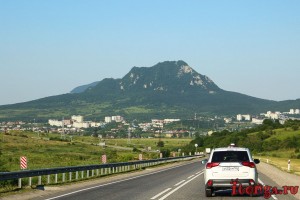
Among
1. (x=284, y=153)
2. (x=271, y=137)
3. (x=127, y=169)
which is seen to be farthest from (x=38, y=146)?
(x=127, y=169)

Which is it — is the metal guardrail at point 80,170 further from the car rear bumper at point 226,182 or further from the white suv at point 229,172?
the car rear bumper at point 226,182

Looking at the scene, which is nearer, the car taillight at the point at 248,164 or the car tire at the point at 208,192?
the car taillight at the point at 248,164

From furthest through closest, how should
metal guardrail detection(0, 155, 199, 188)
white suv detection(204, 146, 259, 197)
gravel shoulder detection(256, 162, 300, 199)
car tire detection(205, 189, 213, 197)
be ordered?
gravel shoulder detection(256, 162, 300, 199), metal guardrail detection(0, 155, 199, 188), car tire detection(205, 189, 213, 197), white suv detection(204, 146, 259, 197)

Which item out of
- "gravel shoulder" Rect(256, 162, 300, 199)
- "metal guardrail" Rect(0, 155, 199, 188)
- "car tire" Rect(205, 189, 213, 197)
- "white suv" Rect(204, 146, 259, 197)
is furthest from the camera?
"gravel shoulder" Rect(256, 162, 300, 199)

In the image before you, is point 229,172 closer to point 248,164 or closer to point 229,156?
point 248,164

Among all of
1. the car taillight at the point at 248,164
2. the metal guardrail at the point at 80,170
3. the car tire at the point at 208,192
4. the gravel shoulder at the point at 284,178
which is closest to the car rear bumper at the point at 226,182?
the car tire at the point at 208,192

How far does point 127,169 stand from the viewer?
49156mm

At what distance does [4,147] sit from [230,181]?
97.8m

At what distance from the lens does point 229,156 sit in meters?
21.3

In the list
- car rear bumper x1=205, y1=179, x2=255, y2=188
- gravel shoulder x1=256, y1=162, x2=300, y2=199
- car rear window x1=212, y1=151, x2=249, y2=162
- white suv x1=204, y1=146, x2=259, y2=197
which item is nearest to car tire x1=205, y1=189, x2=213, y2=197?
white suv x1=204, y1=146, x2=259, y2=197

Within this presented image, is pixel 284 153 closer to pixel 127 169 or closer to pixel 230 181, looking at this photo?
pixel 127 169

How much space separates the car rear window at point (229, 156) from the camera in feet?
68.9

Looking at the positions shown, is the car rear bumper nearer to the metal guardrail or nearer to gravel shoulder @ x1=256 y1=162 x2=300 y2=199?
gravel shoulder @ x1=256 y1=162 x2=300 y2=199

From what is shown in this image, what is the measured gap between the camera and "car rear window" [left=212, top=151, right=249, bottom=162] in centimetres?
2102
